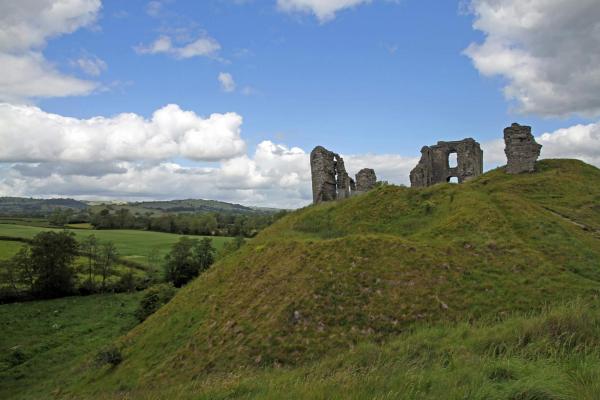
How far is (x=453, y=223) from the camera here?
944 inches

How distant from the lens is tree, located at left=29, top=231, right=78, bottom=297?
199 ft

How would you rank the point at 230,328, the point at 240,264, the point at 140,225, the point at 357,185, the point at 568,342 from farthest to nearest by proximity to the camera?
1. the point at 140,225
2. the point at 357,185
3. the point at 240,264
4. the point at 230,328
5. the point at 568,342

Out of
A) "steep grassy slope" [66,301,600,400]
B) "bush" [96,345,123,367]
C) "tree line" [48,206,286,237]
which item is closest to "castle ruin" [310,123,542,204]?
"bush" [96,345,123,367]

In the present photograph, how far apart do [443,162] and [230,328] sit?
112 ft

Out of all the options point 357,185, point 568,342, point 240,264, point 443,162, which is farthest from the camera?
point 443,162

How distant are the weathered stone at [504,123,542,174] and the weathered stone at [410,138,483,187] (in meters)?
6.25

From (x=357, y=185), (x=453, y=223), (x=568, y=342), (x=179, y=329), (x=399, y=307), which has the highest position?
(x=357, y=185)

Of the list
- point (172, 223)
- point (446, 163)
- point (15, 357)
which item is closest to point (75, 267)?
point (15, 357)

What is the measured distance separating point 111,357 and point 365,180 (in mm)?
25182

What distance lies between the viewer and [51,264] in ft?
203

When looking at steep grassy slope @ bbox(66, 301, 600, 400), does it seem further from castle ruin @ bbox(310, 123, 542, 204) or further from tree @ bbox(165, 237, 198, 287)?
tree @ bbox(165, 237, 198, 287)

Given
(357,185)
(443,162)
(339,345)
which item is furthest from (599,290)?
(443,162)

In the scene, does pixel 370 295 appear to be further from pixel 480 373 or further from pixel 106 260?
pixel 106 260

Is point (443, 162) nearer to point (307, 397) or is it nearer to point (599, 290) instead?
point (599, 290)
